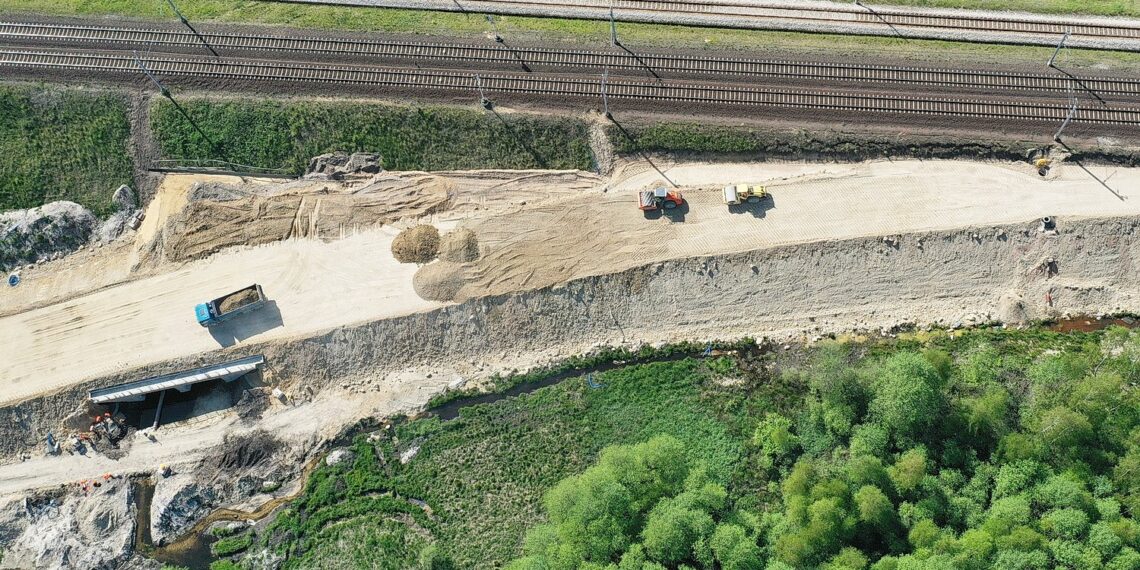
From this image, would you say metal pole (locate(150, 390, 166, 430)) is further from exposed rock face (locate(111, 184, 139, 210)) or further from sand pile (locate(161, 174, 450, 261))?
exposed rock face (locate(111, 184, 139, 210))

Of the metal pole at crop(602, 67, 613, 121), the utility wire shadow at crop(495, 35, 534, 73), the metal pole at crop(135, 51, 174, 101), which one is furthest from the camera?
the metal pole at crop(135, 51, 174, 101)

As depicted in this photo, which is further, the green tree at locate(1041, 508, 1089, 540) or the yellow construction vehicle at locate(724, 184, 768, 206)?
the yellow construction vehicle at locate(724, 184, 768, 206)

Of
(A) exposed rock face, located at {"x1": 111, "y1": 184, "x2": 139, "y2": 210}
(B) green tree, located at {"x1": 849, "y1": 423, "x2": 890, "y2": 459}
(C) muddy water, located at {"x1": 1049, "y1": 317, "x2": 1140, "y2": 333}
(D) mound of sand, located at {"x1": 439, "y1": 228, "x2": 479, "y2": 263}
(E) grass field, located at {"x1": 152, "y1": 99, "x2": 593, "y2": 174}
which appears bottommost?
(B) green tree, located at {"x1": 849, "y1": 423, "x2": 890, "y2": 459}

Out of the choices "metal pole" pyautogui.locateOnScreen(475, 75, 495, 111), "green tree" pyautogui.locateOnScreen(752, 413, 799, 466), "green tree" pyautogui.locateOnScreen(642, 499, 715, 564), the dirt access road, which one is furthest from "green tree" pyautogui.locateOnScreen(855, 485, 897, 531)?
"metal pole" pyautogui.locateOnScreen(475, 75, 495, 111)

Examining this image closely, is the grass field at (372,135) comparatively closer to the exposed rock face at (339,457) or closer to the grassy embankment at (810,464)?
the grassy embankment at (810,464)

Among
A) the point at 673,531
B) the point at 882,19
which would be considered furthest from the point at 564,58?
the point at 673,531

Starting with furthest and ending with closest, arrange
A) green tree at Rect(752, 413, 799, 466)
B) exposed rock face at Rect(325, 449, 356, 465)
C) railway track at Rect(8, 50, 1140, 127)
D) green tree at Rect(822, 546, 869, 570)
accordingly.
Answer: railway track at Rect(8, 50, 1140, 127) → exposed rock face at Rect(325, 449, 356, 465) → green tree at Rect(752, 413, 799, 466) → green tree at Rect(822, 546, 869, 570)

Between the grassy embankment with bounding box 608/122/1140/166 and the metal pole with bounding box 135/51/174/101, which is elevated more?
the metal pole with bounding box 135/51/174/101
